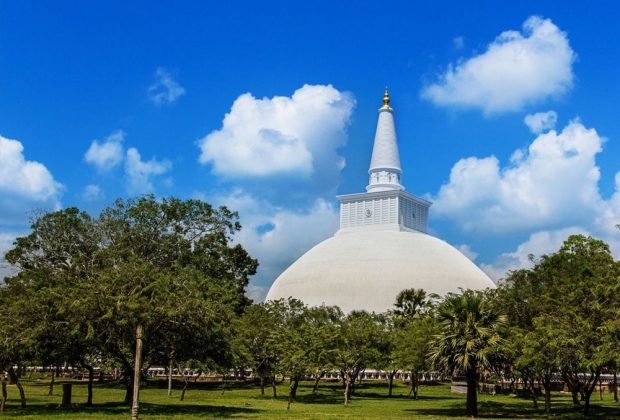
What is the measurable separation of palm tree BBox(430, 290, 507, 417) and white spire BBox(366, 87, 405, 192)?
68.8 meters

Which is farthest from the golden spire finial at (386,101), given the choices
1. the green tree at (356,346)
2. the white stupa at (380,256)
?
the green tree at (356,346)

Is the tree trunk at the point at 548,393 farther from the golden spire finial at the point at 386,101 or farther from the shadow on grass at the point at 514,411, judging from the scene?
the golden spire finial at the point at 386,101

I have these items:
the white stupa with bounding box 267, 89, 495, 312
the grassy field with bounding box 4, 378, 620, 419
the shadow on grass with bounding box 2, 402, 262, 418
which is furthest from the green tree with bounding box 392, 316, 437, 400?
the white stupa with bounding box 267, 89, 495, 312

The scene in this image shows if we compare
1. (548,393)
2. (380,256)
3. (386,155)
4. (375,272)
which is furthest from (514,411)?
(386,155)

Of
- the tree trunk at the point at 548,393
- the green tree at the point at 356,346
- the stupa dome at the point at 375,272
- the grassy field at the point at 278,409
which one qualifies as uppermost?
the stupa dome at the point at 375,272

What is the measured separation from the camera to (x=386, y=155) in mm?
106938

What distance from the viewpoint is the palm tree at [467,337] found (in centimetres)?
3672

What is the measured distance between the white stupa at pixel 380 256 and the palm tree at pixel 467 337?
55.2m

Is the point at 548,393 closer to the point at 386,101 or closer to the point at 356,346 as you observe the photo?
the point at 356,346

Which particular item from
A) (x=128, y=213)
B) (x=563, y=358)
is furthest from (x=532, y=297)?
(x=128, y=213)

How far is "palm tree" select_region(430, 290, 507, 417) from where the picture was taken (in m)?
36.7

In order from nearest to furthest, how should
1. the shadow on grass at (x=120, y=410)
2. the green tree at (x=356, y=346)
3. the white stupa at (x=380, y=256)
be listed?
1. the shadow on grass at (x=120, y=410)
2. the green tree at (x=356, y=346)
3. the white stupa at (x=380, y=256)

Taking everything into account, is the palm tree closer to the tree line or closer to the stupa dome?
the tree line

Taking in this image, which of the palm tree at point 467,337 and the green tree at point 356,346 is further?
the green tree at point 356,346
